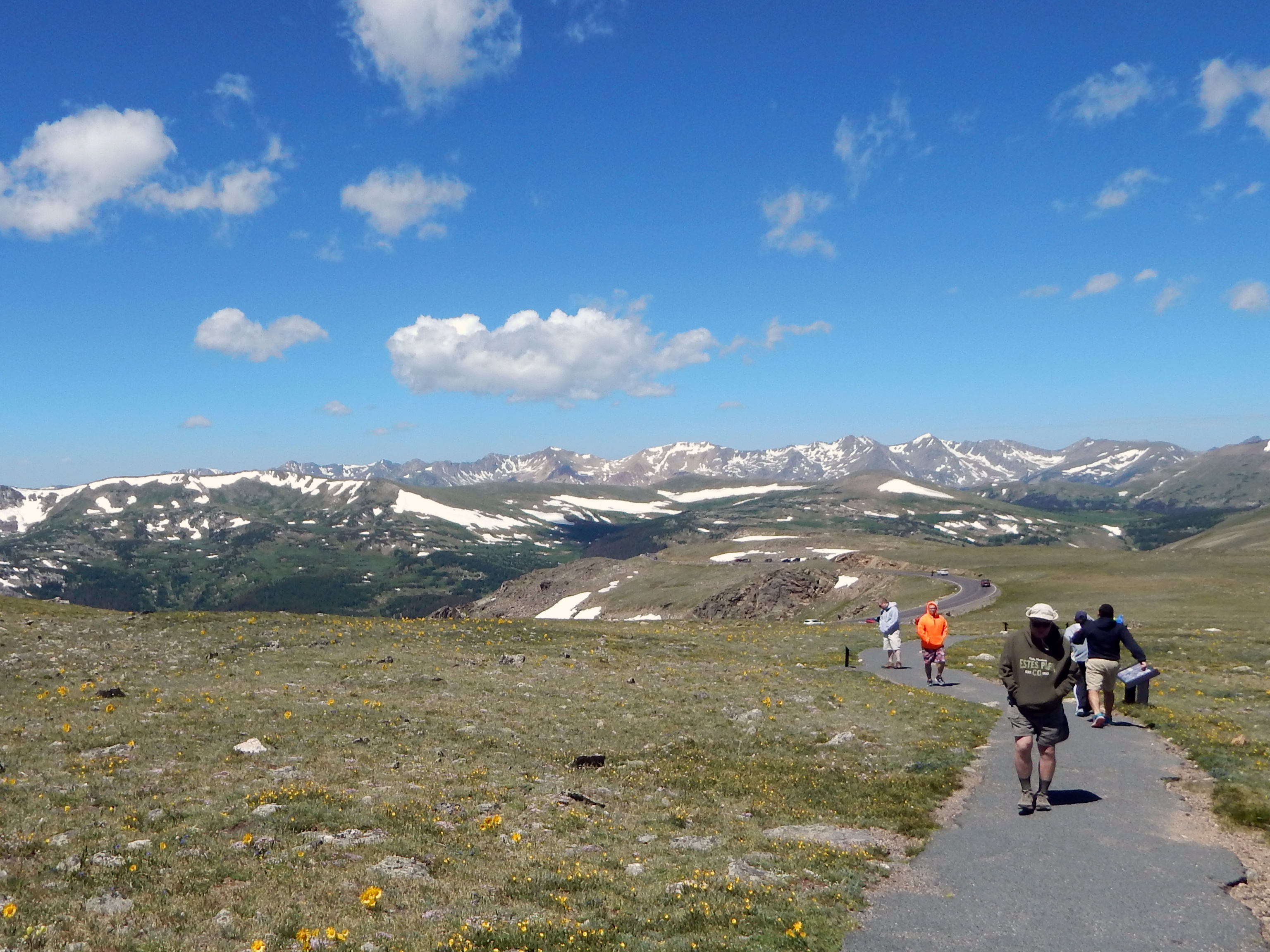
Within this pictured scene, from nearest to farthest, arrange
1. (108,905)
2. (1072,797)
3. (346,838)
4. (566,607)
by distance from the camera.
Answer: (108,905)
(346,838)
(1072,797)
(566,607)

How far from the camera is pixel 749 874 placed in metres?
13.3

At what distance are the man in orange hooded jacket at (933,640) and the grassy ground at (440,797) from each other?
104 inches

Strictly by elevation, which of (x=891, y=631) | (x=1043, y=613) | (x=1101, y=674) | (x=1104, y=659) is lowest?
(x=891, y=631)

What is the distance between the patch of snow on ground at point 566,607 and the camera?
176m

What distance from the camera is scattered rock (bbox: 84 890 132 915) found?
36.9ft

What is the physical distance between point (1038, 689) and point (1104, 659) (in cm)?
1180

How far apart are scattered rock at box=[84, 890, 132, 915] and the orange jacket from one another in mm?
30888

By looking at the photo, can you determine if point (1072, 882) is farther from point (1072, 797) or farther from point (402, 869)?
point (402, 869)

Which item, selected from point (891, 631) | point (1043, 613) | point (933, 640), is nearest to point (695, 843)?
point (1043, 613)

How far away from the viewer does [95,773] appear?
60.0ft

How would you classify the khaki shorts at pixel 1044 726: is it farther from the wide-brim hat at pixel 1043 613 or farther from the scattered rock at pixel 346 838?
the scattered rock at pixel 346 838

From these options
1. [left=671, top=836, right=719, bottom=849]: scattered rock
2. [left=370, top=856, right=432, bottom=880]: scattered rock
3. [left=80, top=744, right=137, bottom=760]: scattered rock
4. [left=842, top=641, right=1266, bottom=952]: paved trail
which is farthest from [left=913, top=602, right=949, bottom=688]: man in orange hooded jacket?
[left=80, top=744, right=137, bottom=760]: scattered rock

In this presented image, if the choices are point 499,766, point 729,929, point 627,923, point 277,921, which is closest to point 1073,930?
point 729,929

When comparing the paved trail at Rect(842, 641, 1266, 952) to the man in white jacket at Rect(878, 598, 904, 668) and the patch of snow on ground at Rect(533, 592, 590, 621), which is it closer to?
the man in white jacket at Rect(878, 598, 904, 668)
